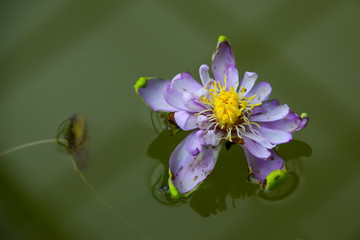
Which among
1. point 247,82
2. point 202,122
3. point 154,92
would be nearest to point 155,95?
point 154,92

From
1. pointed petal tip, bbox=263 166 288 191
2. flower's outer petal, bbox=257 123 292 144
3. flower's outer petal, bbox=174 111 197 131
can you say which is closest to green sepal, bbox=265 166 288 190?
pointed petal tip, bbox=263 166 288 191

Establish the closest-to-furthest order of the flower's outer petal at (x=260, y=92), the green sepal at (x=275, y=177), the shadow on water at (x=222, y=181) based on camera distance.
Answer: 1. the green sepal at (x=275, y=177)
2. the flower's outer petal at (x=260, y=92)
3. the shadow on water at (x=222, y=181)

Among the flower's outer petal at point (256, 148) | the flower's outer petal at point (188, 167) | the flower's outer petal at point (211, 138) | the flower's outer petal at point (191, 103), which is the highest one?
the flower's outer petal at point (191, 103)

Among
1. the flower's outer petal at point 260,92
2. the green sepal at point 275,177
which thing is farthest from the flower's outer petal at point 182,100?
the green sepal at point 275,177

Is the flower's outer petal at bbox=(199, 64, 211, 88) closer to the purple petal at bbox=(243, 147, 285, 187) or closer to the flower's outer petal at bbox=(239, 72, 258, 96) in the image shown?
the flower's outer petal at bbox=(239, 72, 258, 96)

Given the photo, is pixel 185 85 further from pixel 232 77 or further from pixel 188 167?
pixel 188 167

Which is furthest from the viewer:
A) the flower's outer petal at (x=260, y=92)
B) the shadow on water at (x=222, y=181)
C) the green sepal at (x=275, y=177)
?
the shadow on water at (x=222, y=181)

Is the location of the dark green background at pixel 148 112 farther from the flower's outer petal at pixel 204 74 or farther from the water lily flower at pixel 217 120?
the flower's outer petal at pixel 204 74
